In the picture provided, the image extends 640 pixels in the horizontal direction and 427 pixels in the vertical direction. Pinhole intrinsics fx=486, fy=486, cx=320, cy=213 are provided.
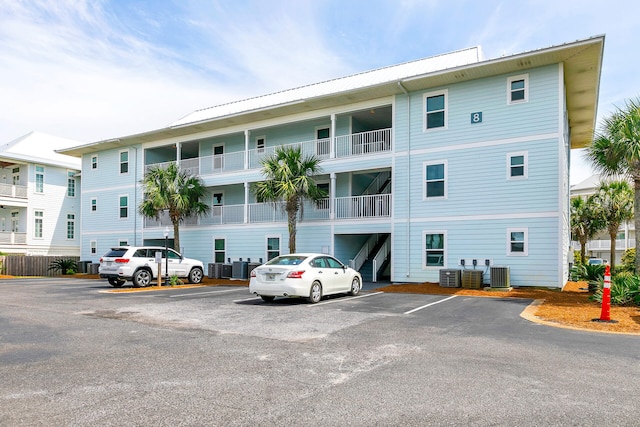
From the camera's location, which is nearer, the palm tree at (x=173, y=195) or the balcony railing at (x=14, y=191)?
the palm tree at (x=173, y=195)

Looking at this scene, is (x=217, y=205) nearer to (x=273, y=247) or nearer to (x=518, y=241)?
(x=273, y=247)

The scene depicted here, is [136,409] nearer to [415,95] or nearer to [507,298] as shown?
[507,298]

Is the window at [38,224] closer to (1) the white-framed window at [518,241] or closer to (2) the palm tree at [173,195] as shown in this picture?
(2) the palm tree at [173,195]

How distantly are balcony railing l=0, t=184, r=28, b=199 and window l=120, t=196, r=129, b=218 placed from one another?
34.2 feet

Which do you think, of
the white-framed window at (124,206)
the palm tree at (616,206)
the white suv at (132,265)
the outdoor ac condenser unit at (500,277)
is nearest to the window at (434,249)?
the outdoor ac condenser unit at (500,277)

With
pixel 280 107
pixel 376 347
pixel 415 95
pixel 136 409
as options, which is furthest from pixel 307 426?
pixel 280 107

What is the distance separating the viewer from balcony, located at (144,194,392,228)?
71.9ft

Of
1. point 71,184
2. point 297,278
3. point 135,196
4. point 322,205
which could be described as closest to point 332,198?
point 322,205

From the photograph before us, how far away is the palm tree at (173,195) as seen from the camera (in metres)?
25.2

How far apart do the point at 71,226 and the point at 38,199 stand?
373 centimetres

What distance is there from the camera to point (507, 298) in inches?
592

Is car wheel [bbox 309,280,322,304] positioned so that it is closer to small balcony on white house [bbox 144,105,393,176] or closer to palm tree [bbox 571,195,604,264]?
small balcony on white house [bbox 144,105,393,176]

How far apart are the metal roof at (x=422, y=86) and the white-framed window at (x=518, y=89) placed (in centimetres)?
33

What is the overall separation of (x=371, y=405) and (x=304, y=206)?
1944 cm
